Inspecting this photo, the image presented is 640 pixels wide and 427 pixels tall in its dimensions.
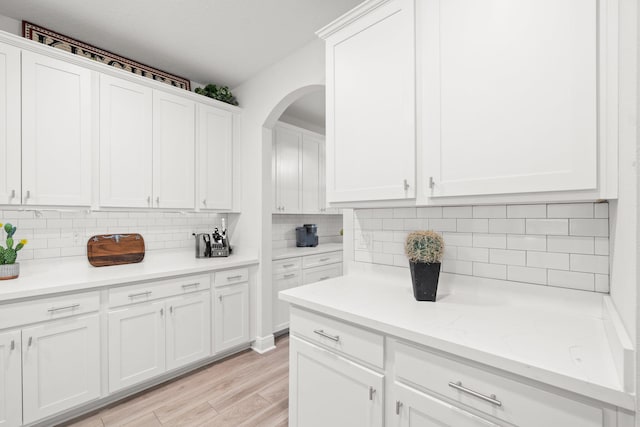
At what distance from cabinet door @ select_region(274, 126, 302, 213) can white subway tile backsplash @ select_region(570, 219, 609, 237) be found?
2784 mm

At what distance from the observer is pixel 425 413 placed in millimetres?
1049

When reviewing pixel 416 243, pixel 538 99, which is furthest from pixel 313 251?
pixel 538 99

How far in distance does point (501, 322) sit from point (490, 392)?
326 mm

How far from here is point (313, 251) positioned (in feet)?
11.8

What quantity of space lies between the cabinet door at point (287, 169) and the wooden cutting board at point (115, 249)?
1.49 m

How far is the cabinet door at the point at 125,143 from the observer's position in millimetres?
2281

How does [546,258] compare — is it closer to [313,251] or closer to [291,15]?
[291,15]

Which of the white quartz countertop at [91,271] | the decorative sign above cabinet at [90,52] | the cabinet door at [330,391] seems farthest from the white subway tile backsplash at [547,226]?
the decorative sign above cabinet at [90,52]

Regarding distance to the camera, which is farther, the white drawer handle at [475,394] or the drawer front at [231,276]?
the drawer front at [231,276]

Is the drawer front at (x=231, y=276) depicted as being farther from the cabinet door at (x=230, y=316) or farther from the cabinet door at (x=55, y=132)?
the cabinet door at (x=55, y=132)

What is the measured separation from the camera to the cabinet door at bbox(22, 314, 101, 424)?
1723mm

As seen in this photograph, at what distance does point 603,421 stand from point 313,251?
298cm

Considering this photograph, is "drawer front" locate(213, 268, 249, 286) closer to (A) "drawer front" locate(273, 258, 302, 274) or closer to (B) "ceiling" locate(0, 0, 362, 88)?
(A) "drawer front" locate(273, 258, 302, 274)

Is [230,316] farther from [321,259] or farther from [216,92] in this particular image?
[216,92]
